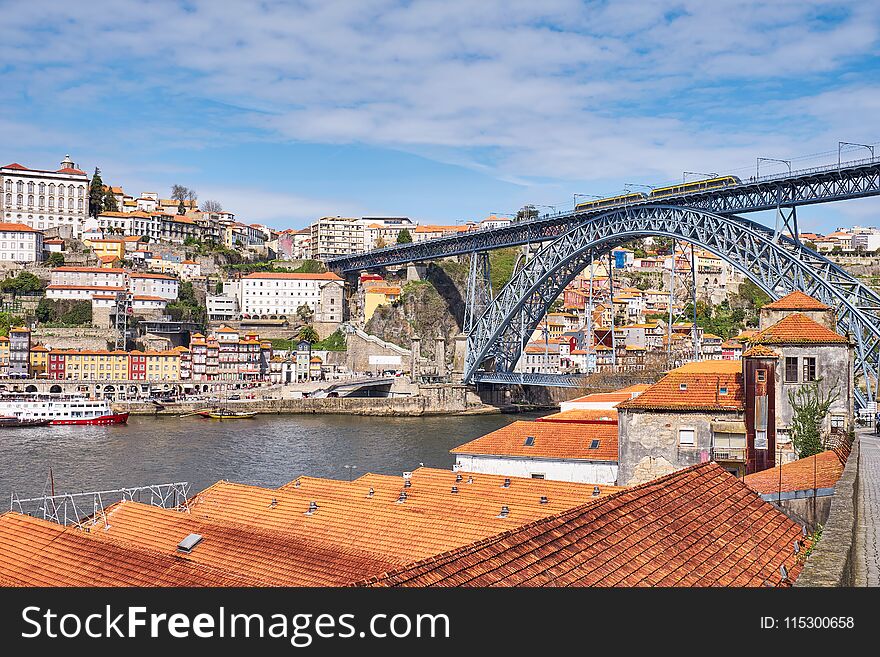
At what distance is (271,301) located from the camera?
224ft

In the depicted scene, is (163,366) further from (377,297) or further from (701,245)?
(701,245)

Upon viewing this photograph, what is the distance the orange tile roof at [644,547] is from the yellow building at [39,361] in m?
49.1

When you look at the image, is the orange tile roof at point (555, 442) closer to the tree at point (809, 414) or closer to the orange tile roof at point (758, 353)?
the tree at point (809, 414)

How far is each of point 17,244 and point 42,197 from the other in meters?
12.0

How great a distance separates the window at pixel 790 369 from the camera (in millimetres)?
13031

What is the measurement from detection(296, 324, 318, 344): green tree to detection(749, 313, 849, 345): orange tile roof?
4823cm

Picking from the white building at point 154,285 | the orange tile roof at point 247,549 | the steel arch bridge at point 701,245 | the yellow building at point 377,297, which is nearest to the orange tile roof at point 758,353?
the steel arch bridge at point 701,245

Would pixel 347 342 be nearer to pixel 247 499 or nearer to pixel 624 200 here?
pixel 624 200

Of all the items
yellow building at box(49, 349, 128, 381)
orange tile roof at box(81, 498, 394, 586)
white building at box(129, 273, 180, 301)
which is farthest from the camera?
white building at box(129, 273, 180, 301)

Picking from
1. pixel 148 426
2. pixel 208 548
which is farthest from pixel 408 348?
pixel 208 548

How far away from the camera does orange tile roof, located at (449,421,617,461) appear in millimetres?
14922

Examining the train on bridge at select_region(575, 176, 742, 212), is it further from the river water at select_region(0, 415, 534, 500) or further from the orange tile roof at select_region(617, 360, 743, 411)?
the orange tile roof at select_region(617, 360, 743, 411)

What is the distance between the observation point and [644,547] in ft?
18.2

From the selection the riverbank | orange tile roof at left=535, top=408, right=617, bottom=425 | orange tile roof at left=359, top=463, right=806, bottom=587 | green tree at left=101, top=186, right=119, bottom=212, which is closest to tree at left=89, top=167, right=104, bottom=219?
green tree at left=101, top=186, right=119, bottom=212
